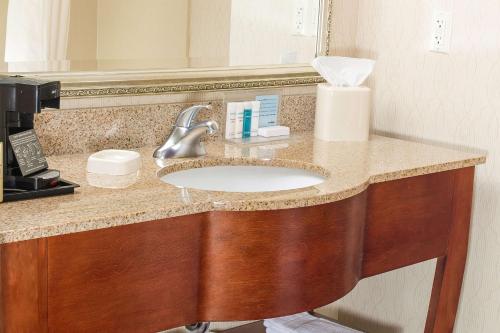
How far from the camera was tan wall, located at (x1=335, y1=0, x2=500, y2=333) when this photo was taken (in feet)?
7.11

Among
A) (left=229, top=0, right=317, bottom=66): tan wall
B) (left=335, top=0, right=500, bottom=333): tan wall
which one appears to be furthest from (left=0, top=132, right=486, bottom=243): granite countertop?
(left=229, top=0, right=317, bottom=66): tan wall

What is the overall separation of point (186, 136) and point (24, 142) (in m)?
0.46

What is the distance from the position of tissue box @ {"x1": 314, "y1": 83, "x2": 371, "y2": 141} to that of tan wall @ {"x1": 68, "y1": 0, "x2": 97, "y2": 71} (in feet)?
1.99

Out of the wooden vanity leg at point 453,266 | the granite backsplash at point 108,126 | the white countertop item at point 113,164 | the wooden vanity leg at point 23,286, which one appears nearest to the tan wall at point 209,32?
the granite backsplash at point 108,126

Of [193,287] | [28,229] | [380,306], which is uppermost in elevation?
[28,229]

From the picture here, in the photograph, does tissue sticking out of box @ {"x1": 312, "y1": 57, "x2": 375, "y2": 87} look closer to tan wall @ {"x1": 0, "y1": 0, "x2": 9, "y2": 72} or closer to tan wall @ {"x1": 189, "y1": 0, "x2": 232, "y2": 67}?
tan wall @ {"x1": 189, "y1": 0, "x2": 232, "y2": 67}

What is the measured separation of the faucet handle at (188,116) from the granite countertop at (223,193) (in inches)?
3.4

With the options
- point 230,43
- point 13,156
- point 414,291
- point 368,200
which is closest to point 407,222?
point 368,200

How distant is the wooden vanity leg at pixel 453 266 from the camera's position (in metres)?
2.11

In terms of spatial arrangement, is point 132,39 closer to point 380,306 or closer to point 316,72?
point 316,72

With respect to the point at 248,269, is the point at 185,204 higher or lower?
higher

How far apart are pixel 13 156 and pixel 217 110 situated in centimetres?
70

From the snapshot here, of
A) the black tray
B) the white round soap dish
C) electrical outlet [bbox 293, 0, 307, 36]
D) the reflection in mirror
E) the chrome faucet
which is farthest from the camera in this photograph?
electrical outlet [bbox 293, 0, 307, 36]

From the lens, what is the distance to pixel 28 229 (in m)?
1.33
